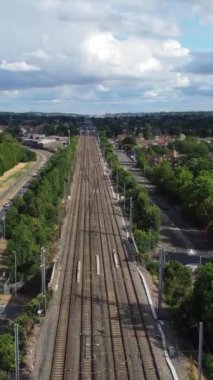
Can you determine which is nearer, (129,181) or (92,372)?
(92,372)

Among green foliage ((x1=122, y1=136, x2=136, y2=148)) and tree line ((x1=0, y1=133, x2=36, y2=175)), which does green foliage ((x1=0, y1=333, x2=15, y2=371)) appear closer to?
tree line ((x1=0, y1=133, x2=36, y2=175))

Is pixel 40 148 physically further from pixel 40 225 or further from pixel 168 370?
pixel 168 370

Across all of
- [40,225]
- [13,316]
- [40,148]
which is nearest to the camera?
[13,316]

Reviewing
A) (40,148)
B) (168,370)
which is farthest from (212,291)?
(40,148)

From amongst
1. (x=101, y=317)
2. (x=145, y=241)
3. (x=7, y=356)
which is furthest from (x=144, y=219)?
(x=7, y=356)

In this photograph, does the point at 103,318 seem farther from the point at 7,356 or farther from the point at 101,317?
the point at 7,356

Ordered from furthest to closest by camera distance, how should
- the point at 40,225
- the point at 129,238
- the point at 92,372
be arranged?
the point at 129,238 → the point at 40,225 → the point at 92,372

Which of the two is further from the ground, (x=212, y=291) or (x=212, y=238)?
(x=212, y=291)
